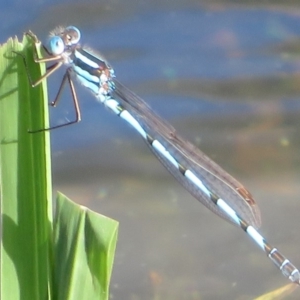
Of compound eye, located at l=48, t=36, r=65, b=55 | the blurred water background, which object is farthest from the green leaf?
the blurred water background

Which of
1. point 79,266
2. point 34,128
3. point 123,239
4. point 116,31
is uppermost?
point 116,31

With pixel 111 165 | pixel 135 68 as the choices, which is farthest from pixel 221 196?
pixel 135 68

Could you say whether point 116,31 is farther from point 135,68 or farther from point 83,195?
point 83,195

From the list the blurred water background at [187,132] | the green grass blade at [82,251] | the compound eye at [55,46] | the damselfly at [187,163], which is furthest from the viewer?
the blurred water background at [187,132]

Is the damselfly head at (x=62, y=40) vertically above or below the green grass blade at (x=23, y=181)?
above

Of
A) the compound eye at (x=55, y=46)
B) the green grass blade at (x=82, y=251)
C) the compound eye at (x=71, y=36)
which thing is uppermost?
the compound eye at (x=71, y=36)

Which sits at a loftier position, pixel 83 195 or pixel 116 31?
pixel 116 31

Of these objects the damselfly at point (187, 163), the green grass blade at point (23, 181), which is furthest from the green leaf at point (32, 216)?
the damselfly at point (187, 163)

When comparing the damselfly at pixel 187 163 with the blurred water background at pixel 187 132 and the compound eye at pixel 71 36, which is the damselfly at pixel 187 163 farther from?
the blurred water background at pixel 187 132
